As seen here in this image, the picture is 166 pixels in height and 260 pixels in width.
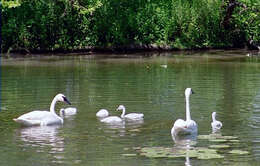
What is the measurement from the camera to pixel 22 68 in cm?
3350

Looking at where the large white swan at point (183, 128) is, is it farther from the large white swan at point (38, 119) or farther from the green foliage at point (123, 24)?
the green foliage at point (123, 24)

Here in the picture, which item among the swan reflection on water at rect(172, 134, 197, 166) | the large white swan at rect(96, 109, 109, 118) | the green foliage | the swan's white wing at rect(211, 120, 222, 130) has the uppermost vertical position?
the green foliage

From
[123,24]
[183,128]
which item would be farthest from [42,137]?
[123,24]

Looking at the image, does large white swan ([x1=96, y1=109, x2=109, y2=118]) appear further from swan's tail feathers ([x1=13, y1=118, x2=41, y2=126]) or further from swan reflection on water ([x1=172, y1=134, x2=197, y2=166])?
swan reflection on water ([x1=172, y1=134, x2=197, y2=166])

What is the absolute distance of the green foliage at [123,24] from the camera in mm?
46906

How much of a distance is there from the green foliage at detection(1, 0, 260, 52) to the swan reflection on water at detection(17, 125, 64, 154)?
98.8 ft

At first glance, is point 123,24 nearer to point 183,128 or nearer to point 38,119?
point 38,119

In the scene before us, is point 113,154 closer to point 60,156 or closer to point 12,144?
point 60,156

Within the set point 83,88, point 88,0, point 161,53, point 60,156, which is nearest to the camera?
point 60,156

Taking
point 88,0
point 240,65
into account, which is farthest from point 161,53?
point 240,65

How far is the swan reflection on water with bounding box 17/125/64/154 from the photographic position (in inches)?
546

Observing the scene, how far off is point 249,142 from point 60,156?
369 centimetres

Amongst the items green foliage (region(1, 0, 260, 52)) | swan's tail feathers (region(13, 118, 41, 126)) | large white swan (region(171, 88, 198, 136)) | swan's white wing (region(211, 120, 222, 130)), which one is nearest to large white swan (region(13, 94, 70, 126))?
swan's tail feathers (region(13, 118, 41, 126))

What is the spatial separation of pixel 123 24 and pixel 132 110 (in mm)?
31131
